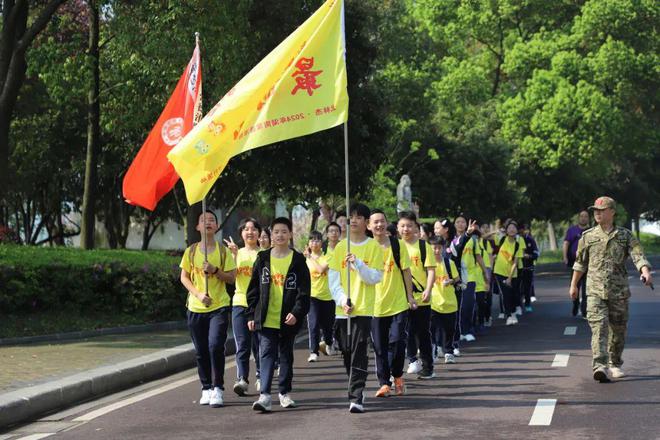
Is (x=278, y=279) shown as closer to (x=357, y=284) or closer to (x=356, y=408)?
(x=357, y=284)

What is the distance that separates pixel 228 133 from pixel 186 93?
1882 mm

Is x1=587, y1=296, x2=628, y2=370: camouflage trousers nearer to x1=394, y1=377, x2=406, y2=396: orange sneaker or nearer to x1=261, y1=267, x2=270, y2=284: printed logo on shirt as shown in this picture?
x1=394, y1=377, x2=406, y2=396: orange sneaker

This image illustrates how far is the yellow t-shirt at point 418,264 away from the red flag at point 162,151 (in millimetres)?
2426

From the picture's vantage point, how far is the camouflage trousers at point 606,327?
37.0ft

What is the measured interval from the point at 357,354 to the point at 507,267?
10463 mm

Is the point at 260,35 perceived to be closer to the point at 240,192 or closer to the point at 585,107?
the point at 240,192

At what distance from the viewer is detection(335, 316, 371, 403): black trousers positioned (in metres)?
9.66

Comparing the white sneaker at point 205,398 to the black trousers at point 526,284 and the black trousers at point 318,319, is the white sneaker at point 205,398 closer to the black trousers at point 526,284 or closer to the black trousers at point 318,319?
the black trousers at point 318,319

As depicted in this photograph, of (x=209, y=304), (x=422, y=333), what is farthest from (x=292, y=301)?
(x=422, y=333)

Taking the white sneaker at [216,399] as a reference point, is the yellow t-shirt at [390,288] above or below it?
above

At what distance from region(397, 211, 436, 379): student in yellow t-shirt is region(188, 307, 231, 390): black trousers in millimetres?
2267

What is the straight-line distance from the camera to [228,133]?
1010cm

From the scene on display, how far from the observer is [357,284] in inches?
395

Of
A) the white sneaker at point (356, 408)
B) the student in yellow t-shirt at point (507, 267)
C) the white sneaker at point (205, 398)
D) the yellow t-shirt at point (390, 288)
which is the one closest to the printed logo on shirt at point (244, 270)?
the white sneaker at point (205, 398)
